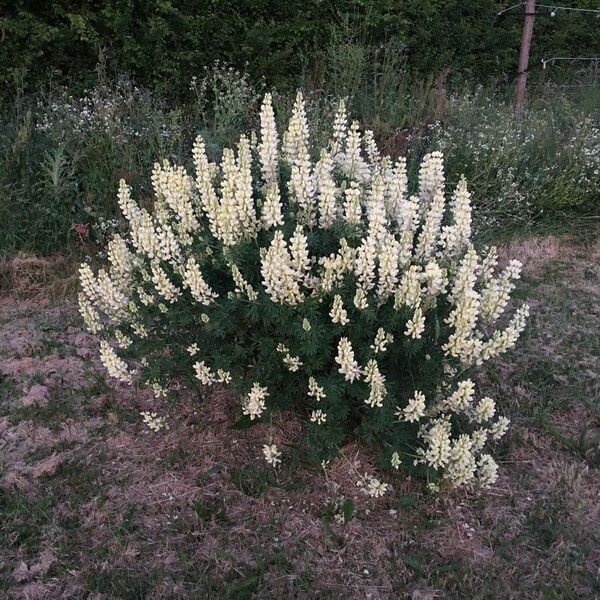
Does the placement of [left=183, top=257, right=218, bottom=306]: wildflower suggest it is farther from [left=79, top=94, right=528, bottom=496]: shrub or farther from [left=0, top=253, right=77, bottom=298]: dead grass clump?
[left=0, top=253, right=77, bottom=298]: dead grass clump

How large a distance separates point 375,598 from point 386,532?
0.30 meters

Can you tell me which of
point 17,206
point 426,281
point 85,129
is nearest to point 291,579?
point 426,281

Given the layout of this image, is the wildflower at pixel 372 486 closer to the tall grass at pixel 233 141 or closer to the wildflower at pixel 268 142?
the wildflower at pixel 268 142

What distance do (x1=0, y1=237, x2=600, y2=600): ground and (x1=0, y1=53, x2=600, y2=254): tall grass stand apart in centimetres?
168

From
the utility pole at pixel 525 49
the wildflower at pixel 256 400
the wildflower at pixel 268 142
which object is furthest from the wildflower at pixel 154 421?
the utility pole at pixel 525 49

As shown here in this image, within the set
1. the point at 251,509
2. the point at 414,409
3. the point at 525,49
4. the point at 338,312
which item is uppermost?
the point at 525,49

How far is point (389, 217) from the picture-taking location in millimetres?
2963

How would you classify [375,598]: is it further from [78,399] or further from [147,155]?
[147,155]

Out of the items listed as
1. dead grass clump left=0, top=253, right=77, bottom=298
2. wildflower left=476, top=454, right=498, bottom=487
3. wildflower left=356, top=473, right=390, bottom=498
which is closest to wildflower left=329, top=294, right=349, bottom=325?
wildflower left=356, top=473, right=390, bottom=498

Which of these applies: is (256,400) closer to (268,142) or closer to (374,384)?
(374,384)

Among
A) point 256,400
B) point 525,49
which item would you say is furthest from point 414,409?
point 525,49

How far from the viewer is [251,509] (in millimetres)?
2869

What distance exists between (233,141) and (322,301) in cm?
299

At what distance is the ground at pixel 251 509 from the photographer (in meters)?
2.58
